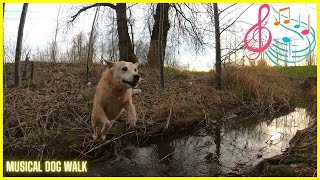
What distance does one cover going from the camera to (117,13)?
12562 millimetres

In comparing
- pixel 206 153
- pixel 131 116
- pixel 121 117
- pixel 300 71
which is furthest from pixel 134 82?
pixel 300 71

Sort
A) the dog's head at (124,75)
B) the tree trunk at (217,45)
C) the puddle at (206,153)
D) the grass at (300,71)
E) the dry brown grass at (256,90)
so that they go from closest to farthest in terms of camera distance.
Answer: the dog's head at (124,75)
the puddle at (206,153)
the tree trunk at (217,45)
the dry brown grass at (256,90)
the grass at (300,71)

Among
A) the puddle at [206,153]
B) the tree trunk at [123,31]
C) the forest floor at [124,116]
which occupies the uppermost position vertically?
the tree trunk at [123,31]

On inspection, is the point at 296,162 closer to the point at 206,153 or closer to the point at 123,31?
the point at 206,153

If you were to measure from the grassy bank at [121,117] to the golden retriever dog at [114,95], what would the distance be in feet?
3.04

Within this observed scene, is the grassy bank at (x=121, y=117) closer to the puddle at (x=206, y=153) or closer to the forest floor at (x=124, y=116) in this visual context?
the forest floor at (x=124, y=116)

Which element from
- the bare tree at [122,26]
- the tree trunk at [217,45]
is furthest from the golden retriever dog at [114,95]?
Answer: the tree trunk at [217,45]

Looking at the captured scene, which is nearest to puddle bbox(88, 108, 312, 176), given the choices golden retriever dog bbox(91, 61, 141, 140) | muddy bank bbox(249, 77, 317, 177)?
muddy bank bbox(249, 77, 317, 177)

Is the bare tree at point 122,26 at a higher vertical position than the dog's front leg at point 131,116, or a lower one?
A: higher

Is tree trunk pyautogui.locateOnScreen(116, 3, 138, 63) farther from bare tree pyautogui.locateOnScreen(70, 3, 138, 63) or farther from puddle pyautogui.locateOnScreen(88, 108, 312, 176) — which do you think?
puddle pyautogui.locateOnScreen(88, 108, 312, 176)

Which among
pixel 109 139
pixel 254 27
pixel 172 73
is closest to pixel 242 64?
pixel 254 27

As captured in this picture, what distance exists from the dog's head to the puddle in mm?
1851

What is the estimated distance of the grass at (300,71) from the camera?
19109 mm

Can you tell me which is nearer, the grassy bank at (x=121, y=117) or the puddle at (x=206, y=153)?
the puddle at (x=206, y=153)
